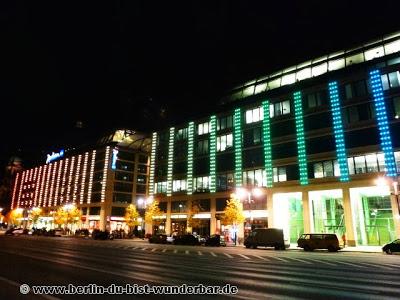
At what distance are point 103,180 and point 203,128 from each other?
125ft

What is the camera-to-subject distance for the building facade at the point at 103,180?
86562 mm

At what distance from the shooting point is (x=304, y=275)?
14.0 metres

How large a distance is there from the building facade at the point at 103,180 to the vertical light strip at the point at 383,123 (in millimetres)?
64548

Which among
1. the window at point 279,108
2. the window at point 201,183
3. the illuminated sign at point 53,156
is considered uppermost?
A: the illuminated sign at point 53,156

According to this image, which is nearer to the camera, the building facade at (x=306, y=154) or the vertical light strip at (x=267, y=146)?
the building facade at (x=306, y=154)

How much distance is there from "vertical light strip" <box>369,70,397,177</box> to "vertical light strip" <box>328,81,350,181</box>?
4542 mm

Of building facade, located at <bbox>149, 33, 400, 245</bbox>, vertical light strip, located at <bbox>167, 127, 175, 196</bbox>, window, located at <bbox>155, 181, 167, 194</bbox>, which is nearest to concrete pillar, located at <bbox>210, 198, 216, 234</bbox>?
building facade, located at <bbox>149, 33, 400, 245</bbox>

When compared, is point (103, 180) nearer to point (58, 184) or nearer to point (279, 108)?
point (58, 184)

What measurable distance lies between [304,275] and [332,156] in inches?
1313

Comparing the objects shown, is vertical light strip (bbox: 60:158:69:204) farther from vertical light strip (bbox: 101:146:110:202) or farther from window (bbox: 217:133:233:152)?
window (bbox: 217:133:233:152)

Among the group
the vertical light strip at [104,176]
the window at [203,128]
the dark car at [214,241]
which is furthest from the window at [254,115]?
the vertical light strip at [104,176]

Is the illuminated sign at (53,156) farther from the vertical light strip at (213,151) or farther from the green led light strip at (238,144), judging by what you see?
the green led light strip at (238,144)

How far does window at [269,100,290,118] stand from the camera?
1996 inches

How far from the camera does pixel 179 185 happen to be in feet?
208
